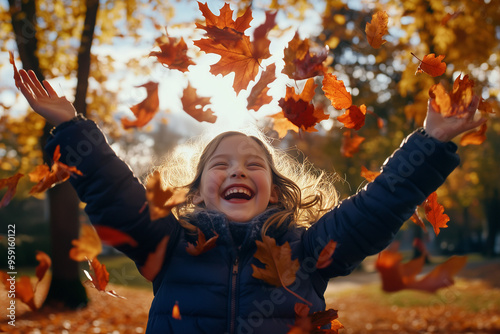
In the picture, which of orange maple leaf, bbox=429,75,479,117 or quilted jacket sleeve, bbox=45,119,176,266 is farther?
quilted jacket sleeve, bbox=45,119,176,266

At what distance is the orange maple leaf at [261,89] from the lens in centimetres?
169

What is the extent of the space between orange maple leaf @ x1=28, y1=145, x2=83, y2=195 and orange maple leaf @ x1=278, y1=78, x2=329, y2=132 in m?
0.85

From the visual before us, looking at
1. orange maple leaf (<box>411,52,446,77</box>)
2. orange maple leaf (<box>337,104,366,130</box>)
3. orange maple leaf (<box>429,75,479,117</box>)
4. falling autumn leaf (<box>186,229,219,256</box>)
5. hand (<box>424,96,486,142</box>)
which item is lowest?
falling autumn leaf (<box>186,229,219,256</box>)

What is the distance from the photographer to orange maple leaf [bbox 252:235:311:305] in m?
1.56

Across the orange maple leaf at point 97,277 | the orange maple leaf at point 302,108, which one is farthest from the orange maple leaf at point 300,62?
the orange maple leaf at point 97,277

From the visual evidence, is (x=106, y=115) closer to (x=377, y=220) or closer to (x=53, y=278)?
(x=53, y=278)

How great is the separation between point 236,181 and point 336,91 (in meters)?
0.62

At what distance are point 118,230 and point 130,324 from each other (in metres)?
4.53

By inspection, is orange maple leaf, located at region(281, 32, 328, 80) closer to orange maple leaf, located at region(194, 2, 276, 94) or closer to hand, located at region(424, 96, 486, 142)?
orange maple leaf, located at region(194, 2, 276, 94)

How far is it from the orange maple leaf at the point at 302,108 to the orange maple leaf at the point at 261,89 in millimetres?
83

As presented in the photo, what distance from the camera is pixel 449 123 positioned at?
55.1 inches

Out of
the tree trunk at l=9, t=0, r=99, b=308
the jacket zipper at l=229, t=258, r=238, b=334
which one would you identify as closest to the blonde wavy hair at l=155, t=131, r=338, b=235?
the jacket zipper at l=229, t=258, r=238, b=334

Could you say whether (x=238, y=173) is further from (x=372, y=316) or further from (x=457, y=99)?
(x=372, y=316)

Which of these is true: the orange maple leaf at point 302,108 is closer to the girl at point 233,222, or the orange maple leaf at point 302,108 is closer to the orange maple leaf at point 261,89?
the orange maple leaf at point 261,89
